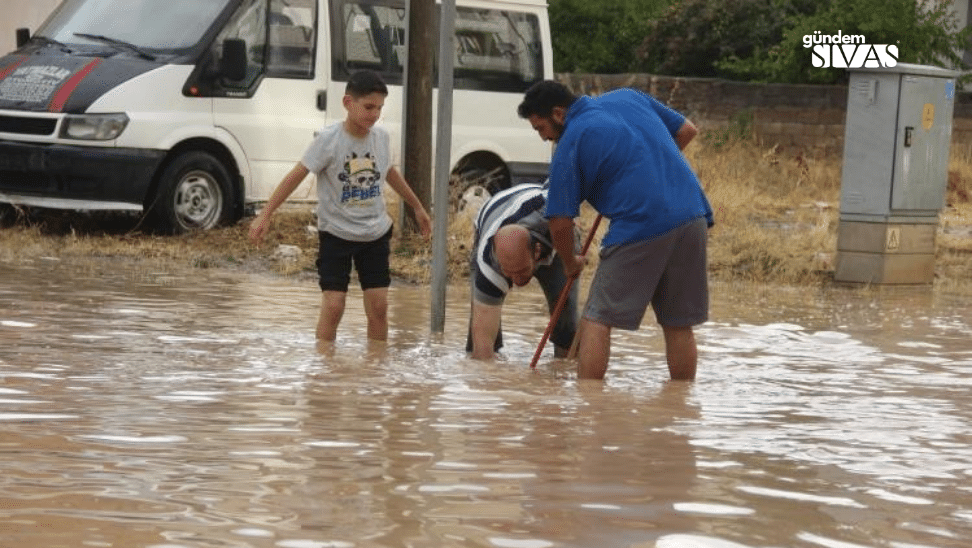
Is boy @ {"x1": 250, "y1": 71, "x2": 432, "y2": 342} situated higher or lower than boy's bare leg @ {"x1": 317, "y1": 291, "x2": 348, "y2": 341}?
higher

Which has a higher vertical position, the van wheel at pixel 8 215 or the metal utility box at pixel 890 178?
the metal utility box at pixel 890 178

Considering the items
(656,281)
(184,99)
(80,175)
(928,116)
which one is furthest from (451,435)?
(928,116)

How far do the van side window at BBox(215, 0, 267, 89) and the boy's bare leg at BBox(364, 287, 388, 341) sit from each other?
5.55 metres

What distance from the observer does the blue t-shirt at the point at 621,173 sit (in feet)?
27.1

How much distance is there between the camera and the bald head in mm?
8852

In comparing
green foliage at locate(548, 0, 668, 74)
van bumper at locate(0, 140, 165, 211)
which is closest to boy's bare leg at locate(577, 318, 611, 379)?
van bumper at locate(0, 140, 165, 211)

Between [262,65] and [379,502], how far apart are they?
10.4 metres

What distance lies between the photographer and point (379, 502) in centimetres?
545

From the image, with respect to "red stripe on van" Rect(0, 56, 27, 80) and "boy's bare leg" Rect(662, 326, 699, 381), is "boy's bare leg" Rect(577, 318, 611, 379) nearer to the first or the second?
"boy's bare leg" Rect(662, 326, 699, 381)

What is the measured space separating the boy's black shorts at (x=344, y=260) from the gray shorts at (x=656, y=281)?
5.05ft

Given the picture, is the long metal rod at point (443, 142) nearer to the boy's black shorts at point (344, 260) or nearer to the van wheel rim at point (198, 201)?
the boy's black shorts at point (344, 260)

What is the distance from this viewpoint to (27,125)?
14.5 m

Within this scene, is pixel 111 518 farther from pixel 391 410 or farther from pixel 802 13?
pixel 802 13

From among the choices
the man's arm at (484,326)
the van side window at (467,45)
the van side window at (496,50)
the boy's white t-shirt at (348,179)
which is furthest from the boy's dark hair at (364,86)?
the van side window at (496,50)
